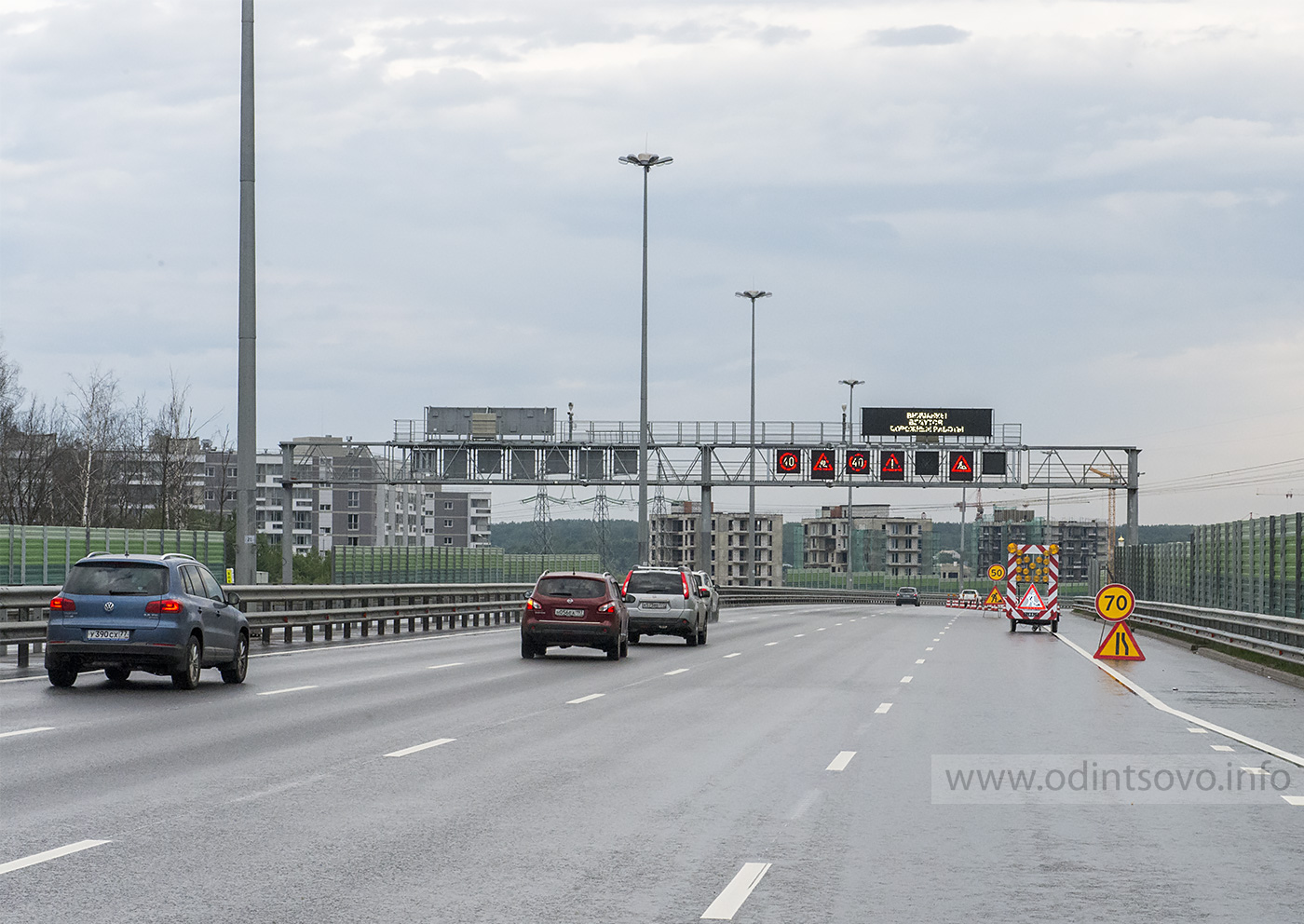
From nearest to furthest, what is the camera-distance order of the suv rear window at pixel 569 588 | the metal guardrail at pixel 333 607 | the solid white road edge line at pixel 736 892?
the solid white road edge line at pixel 736 892 < the metal guardrail at pixel 333 607 < the suv rear window at pixel 569 588

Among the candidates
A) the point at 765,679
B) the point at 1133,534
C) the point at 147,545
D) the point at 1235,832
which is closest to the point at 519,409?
the point at 1133,534

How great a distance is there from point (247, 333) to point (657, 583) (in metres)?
11.2

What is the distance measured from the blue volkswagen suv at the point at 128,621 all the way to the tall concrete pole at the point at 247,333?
805cm

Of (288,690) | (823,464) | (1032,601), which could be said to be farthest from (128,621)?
(823,464)

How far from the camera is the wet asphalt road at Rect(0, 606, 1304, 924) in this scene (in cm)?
803

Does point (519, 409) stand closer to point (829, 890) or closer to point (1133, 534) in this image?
point (1133, 534)

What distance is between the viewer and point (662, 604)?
118 feet

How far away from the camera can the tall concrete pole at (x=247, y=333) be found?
28.8 m

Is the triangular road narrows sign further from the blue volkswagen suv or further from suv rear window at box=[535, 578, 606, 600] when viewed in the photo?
the blue volkswagen suv

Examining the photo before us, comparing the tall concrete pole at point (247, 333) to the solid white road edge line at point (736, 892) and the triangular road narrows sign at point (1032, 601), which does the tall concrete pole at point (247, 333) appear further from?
the triangular road narrows sign at point (1032, 601)

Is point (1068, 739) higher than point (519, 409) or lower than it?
lower

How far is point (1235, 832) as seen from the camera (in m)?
10.3

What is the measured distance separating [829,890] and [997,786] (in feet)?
14.6

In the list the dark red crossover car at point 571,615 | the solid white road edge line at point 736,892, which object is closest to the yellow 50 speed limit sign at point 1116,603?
the dark red crossover car at point 571,615
